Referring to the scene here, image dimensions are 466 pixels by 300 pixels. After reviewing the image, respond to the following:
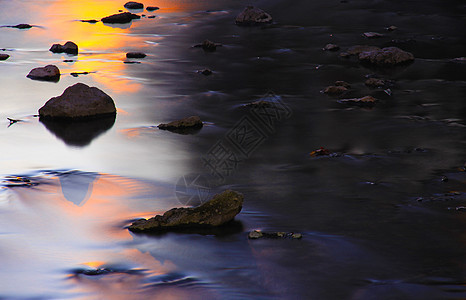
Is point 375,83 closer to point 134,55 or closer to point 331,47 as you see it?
point 331,47

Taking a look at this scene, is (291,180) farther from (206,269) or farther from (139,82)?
(139,82)

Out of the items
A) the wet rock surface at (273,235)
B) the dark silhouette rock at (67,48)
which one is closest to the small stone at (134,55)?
the dark silhouette rock at (67,48)

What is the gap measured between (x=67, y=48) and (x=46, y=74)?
2.22m

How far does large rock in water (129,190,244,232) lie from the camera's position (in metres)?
4.29

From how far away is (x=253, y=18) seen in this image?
15.6 meters

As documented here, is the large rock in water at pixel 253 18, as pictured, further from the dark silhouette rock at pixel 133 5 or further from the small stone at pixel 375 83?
the small stone at pixel 375 83

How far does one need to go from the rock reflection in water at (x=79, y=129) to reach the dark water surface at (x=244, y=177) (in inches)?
1.3

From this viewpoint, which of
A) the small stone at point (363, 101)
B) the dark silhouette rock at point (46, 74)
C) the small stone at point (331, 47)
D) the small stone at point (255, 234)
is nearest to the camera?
the small stone at point (255, 234)

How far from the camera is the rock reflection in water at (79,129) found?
679cm

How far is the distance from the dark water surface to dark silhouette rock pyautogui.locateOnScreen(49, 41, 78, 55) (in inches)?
7.3

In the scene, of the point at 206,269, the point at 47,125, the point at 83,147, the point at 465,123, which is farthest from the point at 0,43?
the point at 206,269

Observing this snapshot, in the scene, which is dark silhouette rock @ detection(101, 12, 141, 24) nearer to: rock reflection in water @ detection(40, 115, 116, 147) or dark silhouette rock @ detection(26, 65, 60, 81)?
dark silhouette rock @ detection(26, 65, 60, 81)

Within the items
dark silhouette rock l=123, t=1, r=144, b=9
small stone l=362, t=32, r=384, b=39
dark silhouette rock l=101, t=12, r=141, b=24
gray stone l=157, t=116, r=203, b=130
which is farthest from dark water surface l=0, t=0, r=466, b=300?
dark silhouette rock l=123, t=1, r=144, b=9

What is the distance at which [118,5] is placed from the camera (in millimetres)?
20234
